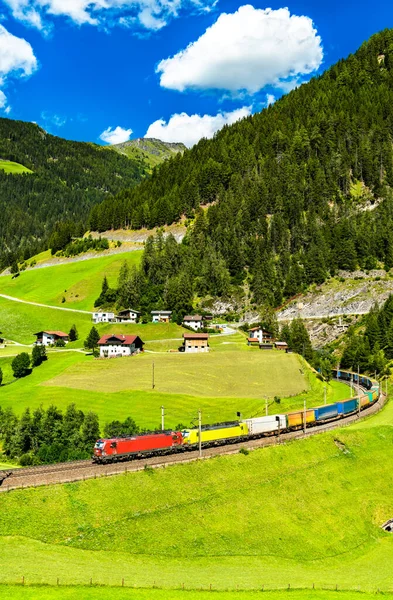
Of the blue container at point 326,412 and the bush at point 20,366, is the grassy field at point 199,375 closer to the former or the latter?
the bush at point 20,366

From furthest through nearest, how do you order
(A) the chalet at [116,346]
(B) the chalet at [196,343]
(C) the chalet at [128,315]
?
(C) the chalet at [128,315], (B) the chalet at [196,343], (A) the chalet at [116,346]

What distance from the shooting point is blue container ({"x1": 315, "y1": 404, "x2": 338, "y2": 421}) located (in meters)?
68.2

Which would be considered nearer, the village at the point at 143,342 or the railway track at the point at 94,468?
the railway track at the point at 94,468

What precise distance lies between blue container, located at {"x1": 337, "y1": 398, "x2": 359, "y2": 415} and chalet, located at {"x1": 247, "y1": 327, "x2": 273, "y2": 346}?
51.4 metres

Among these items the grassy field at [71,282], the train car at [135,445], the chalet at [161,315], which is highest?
the grassy field at [71,282]

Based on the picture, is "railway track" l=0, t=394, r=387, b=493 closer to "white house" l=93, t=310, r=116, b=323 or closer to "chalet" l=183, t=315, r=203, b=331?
"chalet" l=183, t=315, r=203, b=331

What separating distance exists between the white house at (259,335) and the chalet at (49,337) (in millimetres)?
51319

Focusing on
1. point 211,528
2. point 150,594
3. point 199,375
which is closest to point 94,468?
point 211,528

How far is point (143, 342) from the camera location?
121m

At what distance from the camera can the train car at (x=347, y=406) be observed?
72625 millimetres

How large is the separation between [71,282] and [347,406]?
131 meters

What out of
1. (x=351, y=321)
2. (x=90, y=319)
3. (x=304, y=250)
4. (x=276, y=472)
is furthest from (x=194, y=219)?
(x=276, y=472)

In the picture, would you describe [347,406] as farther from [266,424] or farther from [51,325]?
[51,325]

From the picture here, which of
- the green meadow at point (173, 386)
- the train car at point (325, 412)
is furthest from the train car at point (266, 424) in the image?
the green meadow at point (173, 386)
